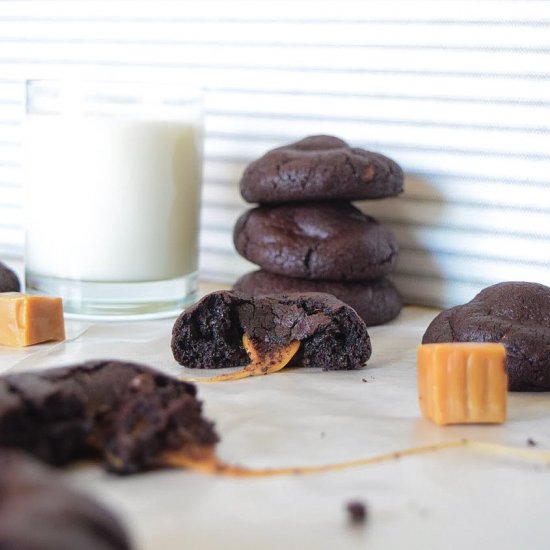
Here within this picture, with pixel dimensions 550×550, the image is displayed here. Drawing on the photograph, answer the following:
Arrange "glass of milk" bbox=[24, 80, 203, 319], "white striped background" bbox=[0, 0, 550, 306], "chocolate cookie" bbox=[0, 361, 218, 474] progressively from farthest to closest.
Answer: "white striped background" bbox=[0, 0, 550, 306] < "glass of milk" bbox=[24, 80, 203, 319] < "chocolate cookie" bbox=[0, 361, 218, 474]

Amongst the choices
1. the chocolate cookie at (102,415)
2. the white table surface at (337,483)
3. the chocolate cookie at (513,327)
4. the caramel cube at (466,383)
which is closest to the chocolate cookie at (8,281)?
the white table surface at (337,483)

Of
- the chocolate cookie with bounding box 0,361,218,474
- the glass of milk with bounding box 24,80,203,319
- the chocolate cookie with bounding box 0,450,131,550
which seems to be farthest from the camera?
the glass of milk with bounding box 24,80,203,319

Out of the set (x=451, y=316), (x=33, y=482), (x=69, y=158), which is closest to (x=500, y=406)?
(x=451, y=316)

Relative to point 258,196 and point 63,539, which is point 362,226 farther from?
point 63,539

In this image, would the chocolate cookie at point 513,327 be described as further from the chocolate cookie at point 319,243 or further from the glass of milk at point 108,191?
the glass of milk at point 108,191

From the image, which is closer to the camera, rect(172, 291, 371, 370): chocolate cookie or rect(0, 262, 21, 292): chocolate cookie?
rect(172, 291, 371, 370): chocolate cookie

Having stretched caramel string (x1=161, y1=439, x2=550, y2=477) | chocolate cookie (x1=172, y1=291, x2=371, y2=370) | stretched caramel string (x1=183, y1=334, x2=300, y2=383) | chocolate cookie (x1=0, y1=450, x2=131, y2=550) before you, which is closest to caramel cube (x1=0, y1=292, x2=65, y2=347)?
chocolate cookie (x1=172, y1=291, x2=371, y2=370)

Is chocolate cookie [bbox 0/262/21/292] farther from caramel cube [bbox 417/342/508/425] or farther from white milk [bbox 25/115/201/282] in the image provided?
caramel cube [bbox 417/342/508/425]

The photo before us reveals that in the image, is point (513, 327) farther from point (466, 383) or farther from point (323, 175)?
point (323, 175)
